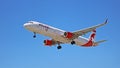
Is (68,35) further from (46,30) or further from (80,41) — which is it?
(80,41)

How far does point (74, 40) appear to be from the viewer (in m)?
102

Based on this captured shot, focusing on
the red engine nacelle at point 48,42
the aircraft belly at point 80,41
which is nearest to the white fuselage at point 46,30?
the aircraft belly at point 80,41

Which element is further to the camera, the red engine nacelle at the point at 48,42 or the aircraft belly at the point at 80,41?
the red engine nacelle at the point at 48,42

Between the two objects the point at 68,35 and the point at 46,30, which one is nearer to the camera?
the point at 46,30

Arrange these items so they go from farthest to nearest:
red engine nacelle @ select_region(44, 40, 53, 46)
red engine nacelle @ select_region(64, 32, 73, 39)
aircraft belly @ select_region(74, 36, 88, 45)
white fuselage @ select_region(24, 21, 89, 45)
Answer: red engine nacelle @ select_region(44, 40, 53, 46), aircraft belly @ select_region(74, 36, 88, 45), red engine nacelle @ select_region(64, 32, 73, 39), white fuselage @ select_region(24, 21, 89, 45)

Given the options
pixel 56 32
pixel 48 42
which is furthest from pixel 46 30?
pixel 48 42

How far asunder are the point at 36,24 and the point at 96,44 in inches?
872

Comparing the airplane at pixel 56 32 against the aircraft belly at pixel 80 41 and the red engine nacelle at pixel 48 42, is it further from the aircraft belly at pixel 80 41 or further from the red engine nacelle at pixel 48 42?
the red engine nacelle at pixel 48 42

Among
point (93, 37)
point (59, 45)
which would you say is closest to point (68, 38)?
point (59, 45)

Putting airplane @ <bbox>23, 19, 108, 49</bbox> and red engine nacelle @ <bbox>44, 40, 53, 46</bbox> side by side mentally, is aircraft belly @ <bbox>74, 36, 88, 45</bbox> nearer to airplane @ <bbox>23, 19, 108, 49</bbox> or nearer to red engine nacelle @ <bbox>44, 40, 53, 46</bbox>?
airplane @ <bbox>23, 19, 108, 49</bbox>

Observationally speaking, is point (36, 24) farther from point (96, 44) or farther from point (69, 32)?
point (96, 44)

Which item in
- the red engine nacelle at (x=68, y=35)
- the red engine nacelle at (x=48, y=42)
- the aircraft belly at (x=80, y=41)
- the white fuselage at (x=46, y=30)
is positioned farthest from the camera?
the red engine nacelle at (x=48, y=42)

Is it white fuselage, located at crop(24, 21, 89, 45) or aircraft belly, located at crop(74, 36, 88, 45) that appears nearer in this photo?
white fuselage, located at crop(24, 21, 89, 45)

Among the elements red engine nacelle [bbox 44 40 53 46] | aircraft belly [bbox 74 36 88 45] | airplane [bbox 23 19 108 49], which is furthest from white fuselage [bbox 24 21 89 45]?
red engine nacelle [bbox 44 40 53 46]
